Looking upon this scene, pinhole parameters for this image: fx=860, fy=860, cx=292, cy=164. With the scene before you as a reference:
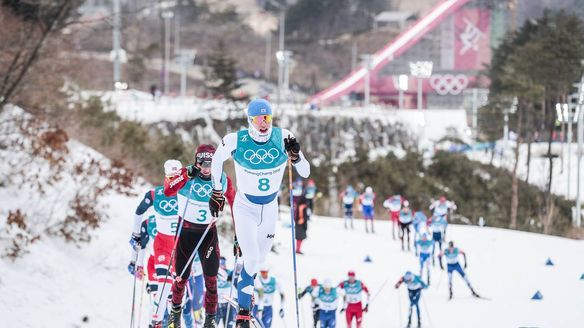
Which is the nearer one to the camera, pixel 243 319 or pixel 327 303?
pixel 243 319

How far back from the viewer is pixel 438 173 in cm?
5088

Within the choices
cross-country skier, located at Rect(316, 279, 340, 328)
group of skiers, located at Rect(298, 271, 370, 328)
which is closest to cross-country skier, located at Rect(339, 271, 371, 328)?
group of skiers, located at Rect(298, 271, 370, 328)

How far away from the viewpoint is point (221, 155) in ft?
28.1

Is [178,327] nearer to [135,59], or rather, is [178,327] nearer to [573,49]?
[573,49]

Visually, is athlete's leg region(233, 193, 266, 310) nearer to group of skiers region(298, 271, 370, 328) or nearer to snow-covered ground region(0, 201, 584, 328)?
snow-covered ground region(0, 201, 584, 328)

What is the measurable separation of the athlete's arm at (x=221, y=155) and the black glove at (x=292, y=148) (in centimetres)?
52

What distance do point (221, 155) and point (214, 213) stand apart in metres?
0.59

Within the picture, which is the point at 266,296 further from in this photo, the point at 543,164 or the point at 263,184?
the point at 543,164

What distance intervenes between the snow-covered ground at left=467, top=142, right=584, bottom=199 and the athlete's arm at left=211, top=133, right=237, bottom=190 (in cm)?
4042

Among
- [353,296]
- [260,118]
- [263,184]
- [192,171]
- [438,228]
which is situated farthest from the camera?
[438,228]

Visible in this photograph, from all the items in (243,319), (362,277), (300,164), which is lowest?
(362,277)

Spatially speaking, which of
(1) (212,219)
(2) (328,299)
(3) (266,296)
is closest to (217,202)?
(1) (212,219)

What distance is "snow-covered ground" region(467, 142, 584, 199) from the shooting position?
163 ft

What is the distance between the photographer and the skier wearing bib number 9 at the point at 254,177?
8.44 m
